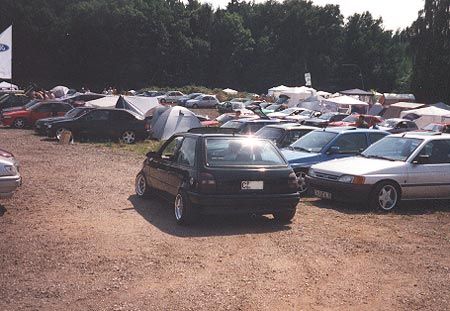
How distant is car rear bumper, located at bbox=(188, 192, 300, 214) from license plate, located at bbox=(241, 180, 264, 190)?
0.35 feet

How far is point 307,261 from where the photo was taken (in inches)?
267

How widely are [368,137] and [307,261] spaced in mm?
7128

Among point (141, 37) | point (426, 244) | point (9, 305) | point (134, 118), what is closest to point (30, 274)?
point (9, 305)

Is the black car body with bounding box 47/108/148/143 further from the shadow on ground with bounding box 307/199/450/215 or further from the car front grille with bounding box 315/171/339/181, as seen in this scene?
the car front grille with bounding box 315/171/339/181

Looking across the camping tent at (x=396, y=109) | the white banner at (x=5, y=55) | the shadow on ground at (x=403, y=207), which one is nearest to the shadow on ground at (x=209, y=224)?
the shadow on ground at (x=403, y=207)

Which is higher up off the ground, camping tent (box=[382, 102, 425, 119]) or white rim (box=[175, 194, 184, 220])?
white rim (box=[175, 194, 184, 220])

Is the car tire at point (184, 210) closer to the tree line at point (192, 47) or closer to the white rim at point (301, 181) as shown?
the white rim at point (301, 181)

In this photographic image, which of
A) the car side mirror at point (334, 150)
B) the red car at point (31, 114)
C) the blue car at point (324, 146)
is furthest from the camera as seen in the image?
the red car at point (31, 114)

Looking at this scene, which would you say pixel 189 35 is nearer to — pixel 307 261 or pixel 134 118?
pixel 134 118

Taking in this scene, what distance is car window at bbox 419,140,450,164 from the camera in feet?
35.4

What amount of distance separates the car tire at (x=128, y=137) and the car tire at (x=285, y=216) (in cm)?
1573

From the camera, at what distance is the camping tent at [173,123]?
25.3 meters

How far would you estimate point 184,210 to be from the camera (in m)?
8.27

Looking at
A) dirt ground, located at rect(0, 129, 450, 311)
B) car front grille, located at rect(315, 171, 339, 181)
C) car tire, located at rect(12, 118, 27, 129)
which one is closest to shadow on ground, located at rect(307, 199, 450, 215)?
dirt ground, located at rect(0, 129, 450, 311)
